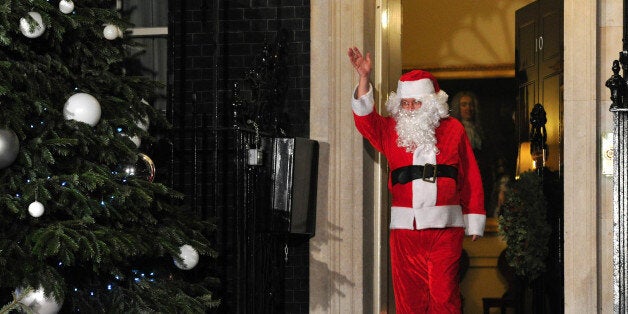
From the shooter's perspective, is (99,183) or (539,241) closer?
(99,183)

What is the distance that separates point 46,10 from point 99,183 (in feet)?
3.18

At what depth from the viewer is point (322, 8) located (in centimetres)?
920

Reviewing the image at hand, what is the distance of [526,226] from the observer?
1019cm

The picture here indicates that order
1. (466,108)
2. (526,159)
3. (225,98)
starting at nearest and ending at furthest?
(225,98), (526,159), (466,108)

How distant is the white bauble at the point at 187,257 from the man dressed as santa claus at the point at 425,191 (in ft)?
4.78

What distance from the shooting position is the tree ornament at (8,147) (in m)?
6.81

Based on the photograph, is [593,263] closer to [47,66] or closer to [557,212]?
[557,212]

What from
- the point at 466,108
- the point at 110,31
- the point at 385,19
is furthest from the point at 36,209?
the point at 466,108

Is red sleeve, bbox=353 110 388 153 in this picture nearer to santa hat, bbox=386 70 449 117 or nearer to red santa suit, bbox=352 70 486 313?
red santa suit, bbox=352 70 486 313

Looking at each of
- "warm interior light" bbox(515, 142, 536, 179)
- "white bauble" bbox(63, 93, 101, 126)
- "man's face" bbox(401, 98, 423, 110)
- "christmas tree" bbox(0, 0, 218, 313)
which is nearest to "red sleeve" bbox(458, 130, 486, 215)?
"man's face" bbox(401, 98, 423, 110)

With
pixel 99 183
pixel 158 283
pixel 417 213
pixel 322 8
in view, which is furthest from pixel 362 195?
pixel 99 183

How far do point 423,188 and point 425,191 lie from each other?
0.03 metres

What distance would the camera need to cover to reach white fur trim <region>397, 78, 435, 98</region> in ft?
28.7

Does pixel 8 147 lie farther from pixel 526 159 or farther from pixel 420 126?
pixel 526 159
